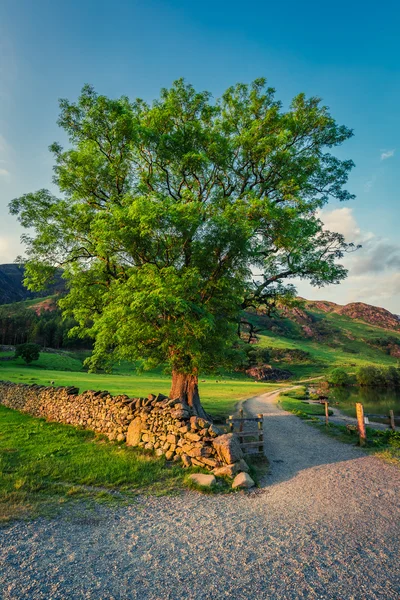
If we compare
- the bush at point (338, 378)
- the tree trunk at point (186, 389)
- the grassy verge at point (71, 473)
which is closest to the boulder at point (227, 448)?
the grassy verge at point (71, 473)

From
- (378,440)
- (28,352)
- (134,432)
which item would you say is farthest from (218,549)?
(28,352)

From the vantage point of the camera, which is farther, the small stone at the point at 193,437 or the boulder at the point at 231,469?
the small stone at the point at 193,437

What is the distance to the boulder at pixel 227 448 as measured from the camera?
1118cm

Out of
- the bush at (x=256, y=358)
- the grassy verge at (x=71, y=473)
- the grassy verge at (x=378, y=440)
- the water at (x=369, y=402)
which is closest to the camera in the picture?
the grassy verge at (x=71, y=473)

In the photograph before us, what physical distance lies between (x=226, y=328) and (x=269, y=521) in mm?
10411

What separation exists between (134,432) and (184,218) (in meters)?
10.6

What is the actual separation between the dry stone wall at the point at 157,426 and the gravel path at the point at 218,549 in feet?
6.25

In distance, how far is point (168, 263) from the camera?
645 inches

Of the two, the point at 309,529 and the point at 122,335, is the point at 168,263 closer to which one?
the point at 122,335

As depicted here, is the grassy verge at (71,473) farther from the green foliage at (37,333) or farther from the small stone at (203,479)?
the green foliage at (37,333)

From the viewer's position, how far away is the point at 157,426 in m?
13.8

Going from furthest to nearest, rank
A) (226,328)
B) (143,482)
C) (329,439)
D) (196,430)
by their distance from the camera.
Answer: (329,439)
(226,328)
(196,430)
(143,482)

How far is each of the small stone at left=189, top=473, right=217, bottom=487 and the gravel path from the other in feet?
1.96

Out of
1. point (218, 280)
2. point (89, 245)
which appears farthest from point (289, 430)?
Answer: point (89, 245)
